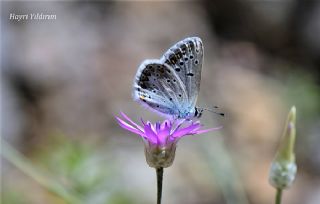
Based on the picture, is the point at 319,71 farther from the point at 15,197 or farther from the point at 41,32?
the point at 15,197

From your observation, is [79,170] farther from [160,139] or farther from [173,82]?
[160,139]

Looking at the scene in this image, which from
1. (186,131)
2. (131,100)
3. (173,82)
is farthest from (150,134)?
(131,100)

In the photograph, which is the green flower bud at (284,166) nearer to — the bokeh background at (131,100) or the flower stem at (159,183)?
the flower stem at (159,183)

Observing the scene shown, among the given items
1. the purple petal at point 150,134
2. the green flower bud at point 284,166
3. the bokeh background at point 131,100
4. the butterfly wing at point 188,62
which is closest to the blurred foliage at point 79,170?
the bokeh background at point 131,100

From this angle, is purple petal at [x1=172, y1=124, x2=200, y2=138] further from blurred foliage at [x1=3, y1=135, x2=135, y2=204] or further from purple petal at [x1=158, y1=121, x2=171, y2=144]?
blurred foliage at [x1=3, y1=135, x2=135, y2=204]

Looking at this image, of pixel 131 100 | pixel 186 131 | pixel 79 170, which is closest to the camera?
pixel 186 131
